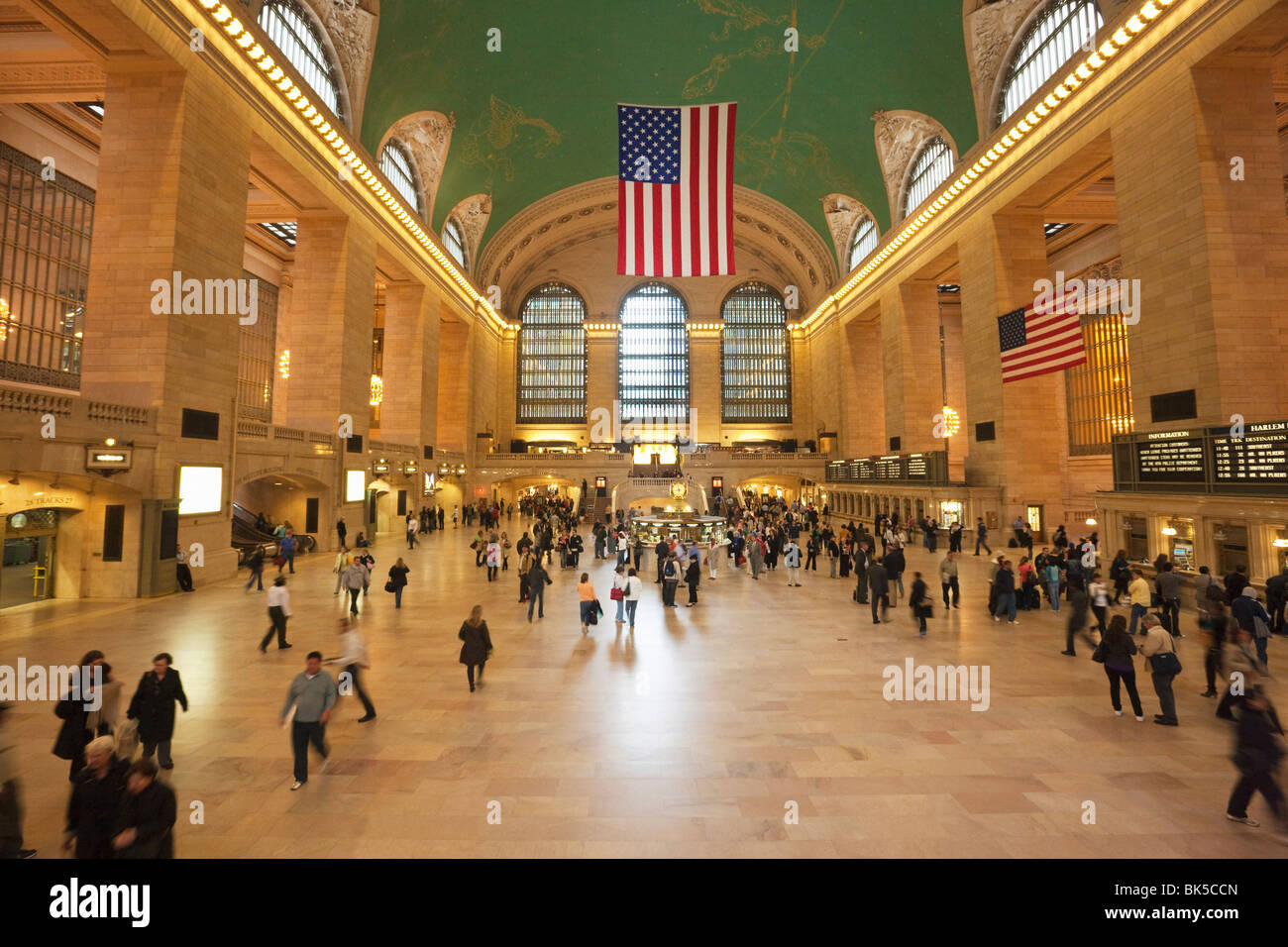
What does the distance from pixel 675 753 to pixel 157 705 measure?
4.10 metres

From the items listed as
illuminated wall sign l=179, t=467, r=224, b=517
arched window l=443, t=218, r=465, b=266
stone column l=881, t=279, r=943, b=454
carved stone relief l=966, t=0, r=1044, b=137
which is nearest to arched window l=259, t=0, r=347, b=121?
arched window l=443, t=218, r=465, b=266

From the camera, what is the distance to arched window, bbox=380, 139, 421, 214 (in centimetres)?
2402

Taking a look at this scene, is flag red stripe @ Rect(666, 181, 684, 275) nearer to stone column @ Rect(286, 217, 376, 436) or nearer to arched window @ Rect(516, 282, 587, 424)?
stone column @ Rect(286, 217, 376, 436)

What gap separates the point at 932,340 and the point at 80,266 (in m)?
32.6

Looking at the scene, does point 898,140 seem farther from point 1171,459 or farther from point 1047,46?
point 1171,459

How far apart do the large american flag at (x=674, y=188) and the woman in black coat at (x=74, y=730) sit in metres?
14.7

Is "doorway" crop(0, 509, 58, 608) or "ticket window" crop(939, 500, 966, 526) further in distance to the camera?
"ticket window" crop(939, 500, 966, 526)

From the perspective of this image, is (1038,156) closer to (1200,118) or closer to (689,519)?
(1200,118)

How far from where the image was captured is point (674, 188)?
1684cm

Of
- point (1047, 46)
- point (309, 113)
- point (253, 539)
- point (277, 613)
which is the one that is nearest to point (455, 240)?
point (309, 113)

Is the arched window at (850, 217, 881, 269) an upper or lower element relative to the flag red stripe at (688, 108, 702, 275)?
upper

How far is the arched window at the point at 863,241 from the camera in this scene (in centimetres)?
3165

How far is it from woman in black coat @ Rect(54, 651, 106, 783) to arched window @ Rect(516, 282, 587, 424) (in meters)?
41.6

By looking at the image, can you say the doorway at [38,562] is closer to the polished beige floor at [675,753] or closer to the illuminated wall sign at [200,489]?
the illuminated wall sign at [200,489]
